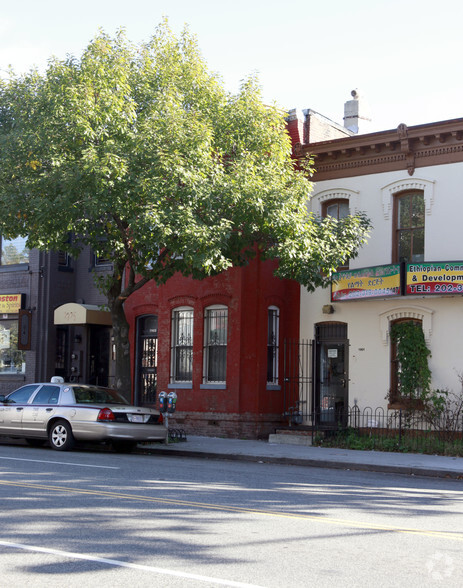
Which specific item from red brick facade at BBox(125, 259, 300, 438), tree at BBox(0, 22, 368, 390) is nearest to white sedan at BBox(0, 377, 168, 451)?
tree at BBox(0, 22, 368, 390)

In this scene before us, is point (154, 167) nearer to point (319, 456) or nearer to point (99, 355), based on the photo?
point (319, 456)

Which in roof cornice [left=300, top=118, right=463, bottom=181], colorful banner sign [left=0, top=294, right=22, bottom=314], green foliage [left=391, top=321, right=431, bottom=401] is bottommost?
green foliage [left=391, top=321, right=431, bottom=401]

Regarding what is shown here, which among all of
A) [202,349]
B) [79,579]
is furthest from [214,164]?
[79,579]

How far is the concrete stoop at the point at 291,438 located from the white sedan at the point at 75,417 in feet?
11.8

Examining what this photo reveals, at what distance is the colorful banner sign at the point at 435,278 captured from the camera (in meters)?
18.2

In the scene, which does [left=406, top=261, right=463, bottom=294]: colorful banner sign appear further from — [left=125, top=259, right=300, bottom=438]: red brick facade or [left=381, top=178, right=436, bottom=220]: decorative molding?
[left=125, top=259, right=300, bottom=438]: red brick facade

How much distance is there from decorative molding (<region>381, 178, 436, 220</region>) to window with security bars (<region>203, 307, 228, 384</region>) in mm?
5130

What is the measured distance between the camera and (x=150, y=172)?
15.6 metres

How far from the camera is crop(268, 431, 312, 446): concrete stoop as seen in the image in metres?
18.8

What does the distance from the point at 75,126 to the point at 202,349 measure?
7.96 metres

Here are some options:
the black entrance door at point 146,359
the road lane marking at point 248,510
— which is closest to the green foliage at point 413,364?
the black entrance door at point 146,359

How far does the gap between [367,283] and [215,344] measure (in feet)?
14.9

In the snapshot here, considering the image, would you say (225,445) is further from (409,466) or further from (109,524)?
(109,524)

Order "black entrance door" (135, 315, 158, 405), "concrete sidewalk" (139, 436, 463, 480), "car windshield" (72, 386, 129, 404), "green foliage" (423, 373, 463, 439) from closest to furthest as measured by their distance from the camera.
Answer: "concrete sidewalk" (139, 436, 463, 480)
"car windshield" (72, 386, 129, 404)
"green foliage" (423, 373, 463, 439)
"black entrance door" (135, 315, 158, 405)
